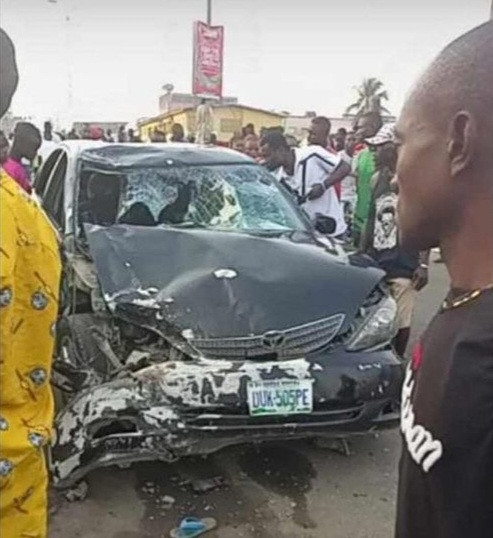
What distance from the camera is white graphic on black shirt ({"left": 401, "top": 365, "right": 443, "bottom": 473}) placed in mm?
1026

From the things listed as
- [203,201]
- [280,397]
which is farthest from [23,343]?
[203,201]

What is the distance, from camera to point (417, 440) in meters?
1.08

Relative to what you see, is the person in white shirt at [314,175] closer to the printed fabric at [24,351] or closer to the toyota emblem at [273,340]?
the toyota emblem at [273,340]

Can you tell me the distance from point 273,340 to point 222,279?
470mm

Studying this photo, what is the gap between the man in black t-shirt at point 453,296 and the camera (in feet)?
3.19

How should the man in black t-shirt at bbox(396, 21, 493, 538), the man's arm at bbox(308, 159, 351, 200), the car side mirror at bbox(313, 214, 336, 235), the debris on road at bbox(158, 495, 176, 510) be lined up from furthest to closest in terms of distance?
the man's arm at bbox(308, 159, 351, 200) → the car side mirror at bbox(313, 214, 336, 235) → the debris on road at bbox(158, 495, 176, 510) → the man in black t-shirt at bbox(396, 21, 493, 538)

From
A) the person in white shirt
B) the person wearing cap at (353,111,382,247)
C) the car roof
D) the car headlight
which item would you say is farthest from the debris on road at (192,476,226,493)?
the person in white shirt

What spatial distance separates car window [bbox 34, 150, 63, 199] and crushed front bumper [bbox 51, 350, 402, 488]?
2755 millimetres

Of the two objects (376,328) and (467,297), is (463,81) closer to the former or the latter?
(467,297)

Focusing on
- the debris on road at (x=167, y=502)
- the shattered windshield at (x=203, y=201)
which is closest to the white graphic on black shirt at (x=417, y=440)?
the debris on road at (x=167, y=502)

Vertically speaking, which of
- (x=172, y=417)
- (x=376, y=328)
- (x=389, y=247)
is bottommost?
(x=172, y=417)

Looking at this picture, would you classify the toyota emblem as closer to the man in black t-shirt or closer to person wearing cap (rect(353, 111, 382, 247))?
person wearing cap (rect(353, 111, 382, 247))

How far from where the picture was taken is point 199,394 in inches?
146

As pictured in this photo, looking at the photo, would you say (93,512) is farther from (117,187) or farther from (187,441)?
(117,187)
